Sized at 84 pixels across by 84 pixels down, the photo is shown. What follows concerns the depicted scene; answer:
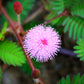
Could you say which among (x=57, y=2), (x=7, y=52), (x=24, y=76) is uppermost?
(x=57, y=2)

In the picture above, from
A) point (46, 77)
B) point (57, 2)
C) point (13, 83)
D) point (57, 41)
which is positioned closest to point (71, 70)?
point (46, 77)

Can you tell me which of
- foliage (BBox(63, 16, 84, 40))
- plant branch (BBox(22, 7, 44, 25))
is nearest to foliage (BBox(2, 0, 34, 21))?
plant branch (BBox(22, 7, 44, 25))

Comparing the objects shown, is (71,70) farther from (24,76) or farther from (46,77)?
(24,76)

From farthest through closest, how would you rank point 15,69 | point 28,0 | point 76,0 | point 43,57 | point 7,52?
point 15,69 < point 28,0 < point 76,0 < point 7,52 < point 43,57

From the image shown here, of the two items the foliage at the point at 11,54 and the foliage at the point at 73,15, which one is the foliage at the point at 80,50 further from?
the foliage at the point at 11,54

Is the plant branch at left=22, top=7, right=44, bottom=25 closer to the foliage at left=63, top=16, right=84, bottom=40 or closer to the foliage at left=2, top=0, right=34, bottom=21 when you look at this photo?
the foliage at left=2, top=0, right=34, bottom=21

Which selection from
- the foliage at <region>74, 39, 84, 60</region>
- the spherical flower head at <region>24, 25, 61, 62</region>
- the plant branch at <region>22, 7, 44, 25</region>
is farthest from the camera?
the plant branch at <region>22, 7, 44, 25</region>
